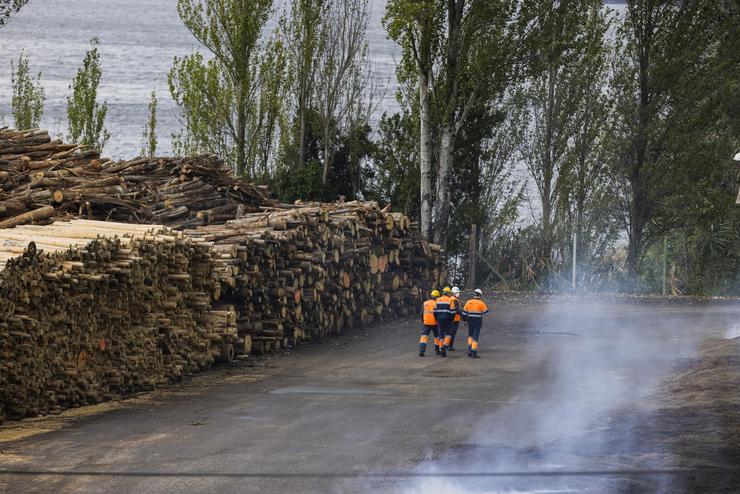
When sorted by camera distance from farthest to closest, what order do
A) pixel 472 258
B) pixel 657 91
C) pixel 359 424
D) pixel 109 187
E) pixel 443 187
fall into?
1. pixel 657 91
2. pixel 472 258
3. pixel 443 187
4. pixel 109 187
5. pixel 359 424

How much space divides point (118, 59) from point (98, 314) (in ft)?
472

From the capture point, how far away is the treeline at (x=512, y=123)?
32.8 meters

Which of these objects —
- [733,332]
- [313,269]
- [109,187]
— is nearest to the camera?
[109,187]

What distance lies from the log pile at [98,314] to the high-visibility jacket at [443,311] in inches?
152

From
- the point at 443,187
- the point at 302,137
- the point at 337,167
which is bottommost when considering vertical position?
the point at 443,187

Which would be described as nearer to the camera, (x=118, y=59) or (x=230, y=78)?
(x=230, y=78)

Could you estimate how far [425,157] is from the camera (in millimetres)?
32875

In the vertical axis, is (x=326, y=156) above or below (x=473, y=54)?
below

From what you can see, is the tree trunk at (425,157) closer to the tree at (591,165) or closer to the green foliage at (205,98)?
the green foliage at (205,98)

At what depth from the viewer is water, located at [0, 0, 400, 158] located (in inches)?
4540

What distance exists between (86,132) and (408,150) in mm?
11464

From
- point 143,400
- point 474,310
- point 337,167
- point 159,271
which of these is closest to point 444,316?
point 474,310

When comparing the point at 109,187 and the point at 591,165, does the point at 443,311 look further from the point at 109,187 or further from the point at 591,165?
the point at 591,165

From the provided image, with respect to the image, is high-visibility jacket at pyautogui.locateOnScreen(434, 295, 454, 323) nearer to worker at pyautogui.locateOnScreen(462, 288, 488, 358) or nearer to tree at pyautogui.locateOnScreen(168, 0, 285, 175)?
worker at pyautogui.locateOnScreen(462, 288, 488, 358)
